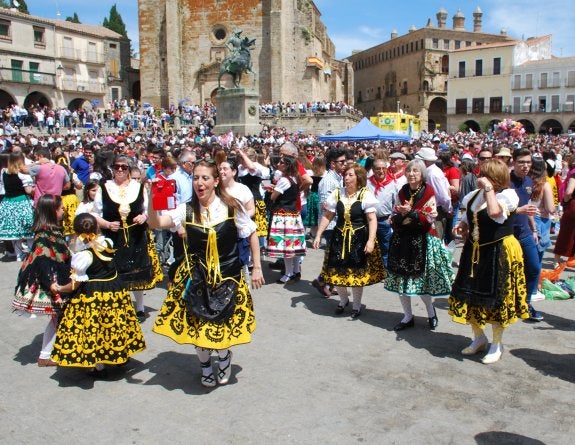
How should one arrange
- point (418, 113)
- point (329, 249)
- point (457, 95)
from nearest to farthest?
point (329, 249) < point (457, 95) < point (418, 113)

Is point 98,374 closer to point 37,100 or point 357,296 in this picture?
point 357,296

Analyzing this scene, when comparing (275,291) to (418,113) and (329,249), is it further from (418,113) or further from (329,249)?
(418,113)

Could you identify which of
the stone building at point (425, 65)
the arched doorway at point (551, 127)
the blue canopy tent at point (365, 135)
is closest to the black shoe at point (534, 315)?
the blue canopy tent at point (365, 135)

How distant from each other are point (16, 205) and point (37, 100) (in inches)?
1555

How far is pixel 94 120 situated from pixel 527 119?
41617 millimetres

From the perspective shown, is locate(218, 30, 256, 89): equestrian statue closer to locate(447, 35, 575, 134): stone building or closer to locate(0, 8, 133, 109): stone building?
locate(0, 8, 133, 109): stone building

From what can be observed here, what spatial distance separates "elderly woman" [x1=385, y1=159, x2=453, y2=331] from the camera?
5.57m

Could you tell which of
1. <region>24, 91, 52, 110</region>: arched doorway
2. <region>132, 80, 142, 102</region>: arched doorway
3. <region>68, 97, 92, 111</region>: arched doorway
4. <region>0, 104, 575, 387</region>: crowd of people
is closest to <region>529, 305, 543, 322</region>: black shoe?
<region>0, 104, 575, 387</region>: crowd of people

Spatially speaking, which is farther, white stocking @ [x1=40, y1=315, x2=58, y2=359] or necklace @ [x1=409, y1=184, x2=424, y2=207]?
necklace @ [x1=409, y1=184, x2=424, y2=207]

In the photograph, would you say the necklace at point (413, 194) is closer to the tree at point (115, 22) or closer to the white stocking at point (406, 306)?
the white stocking at point (406, 306)

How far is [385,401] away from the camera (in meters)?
4.23

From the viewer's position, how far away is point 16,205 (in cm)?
902

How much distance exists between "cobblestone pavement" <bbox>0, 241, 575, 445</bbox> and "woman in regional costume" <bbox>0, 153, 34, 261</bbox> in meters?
3.37

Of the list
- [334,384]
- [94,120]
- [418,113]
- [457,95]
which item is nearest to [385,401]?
[334,384]
